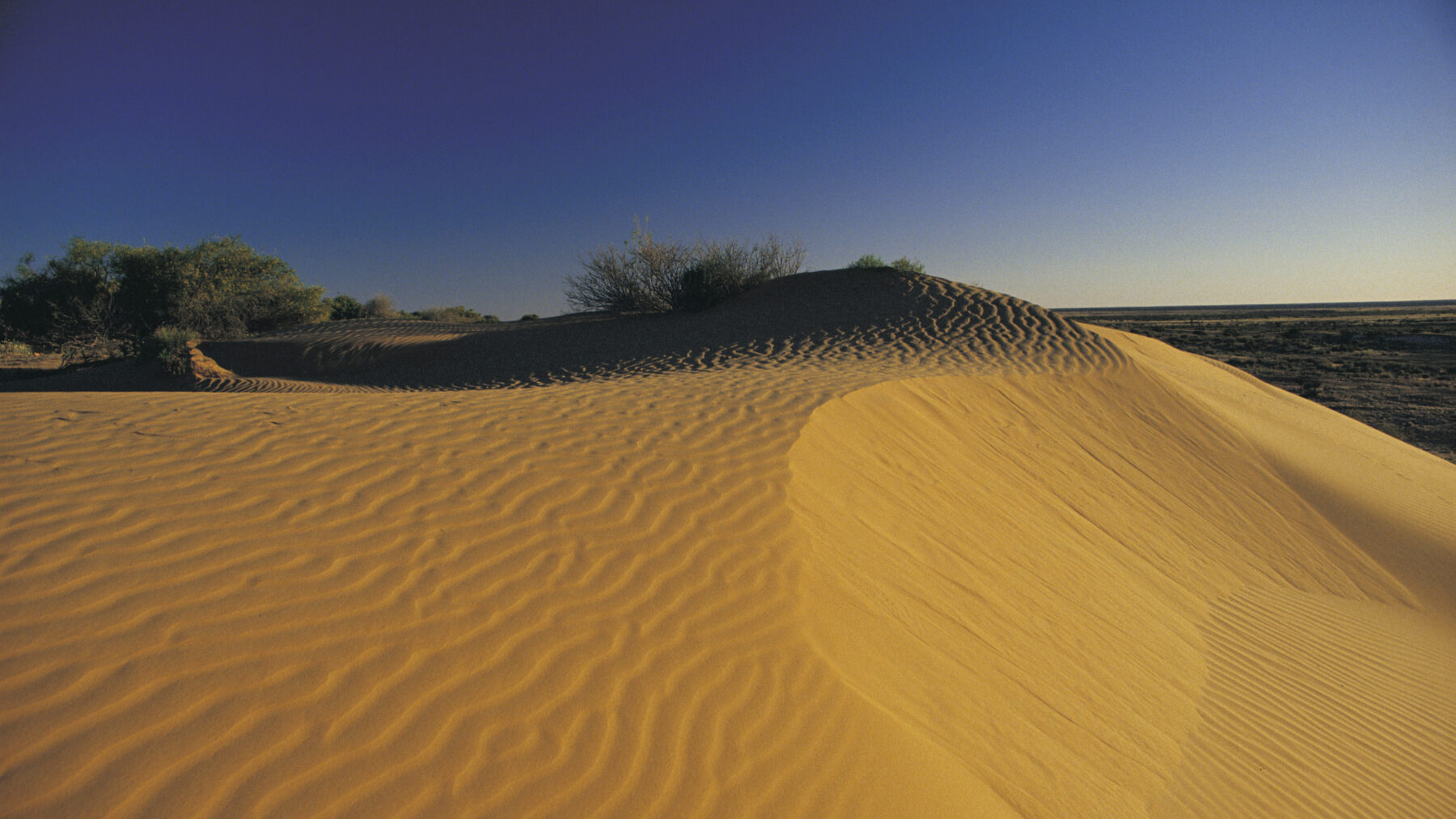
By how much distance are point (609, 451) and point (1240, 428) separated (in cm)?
949

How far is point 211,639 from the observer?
7.54 ft

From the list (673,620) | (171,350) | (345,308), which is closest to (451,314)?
(345,308)

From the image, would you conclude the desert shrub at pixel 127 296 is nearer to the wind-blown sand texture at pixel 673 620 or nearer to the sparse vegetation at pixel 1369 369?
the wind-blown sand texture at pixel 673 620

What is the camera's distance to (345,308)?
28.4 metres

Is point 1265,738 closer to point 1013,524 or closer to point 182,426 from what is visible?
point 1013,524

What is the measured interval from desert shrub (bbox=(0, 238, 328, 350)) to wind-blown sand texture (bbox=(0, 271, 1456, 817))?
64.4 feet

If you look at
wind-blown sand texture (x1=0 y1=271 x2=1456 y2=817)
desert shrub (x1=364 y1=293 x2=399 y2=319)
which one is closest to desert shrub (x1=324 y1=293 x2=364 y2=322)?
desert shrub (x1=364 y1=293 x2=399 y2=319)

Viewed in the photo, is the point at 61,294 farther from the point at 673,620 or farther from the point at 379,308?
the point at 673,620

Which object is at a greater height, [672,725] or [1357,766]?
[672,725]

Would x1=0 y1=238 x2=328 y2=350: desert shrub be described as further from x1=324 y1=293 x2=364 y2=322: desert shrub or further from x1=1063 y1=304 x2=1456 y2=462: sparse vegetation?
x1=1063 y1=304 x2=1456 y2=462: sparse vegetation

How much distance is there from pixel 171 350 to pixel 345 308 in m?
16.7

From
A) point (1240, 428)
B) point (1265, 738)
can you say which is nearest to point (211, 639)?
point (1265, 738)

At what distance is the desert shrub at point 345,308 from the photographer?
1069 inches

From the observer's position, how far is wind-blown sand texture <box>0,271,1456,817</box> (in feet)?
6.86
